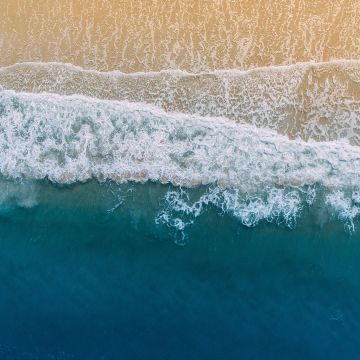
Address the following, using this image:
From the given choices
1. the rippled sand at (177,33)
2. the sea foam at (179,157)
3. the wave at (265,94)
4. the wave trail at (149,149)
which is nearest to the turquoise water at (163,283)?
the sea foam at (179,157)

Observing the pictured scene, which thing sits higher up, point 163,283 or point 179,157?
point 179,157

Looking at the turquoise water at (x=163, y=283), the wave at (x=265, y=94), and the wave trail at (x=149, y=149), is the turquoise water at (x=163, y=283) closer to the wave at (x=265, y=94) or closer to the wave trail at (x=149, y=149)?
the wave trail at (x=149, y=149)

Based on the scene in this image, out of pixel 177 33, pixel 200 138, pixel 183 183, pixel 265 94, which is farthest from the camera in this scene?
pixel 177 33

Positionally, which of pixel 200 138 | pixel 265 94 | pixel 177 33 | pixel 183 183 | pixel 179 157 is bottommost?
pixel 183 183

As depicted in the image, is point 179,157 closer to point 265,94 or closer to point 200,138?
point 200,138

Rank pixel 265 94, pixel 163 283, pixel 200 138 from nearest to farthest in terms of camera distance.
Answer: pixel 163 283 → pixel 200 138 → pixel 265 94

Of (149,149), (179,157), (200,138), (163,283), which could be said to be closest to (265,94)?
(200,138)

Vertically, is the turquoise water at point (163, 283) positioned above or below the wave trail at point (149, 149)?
below

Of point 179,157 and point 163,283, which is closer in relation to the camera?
point 163,283
